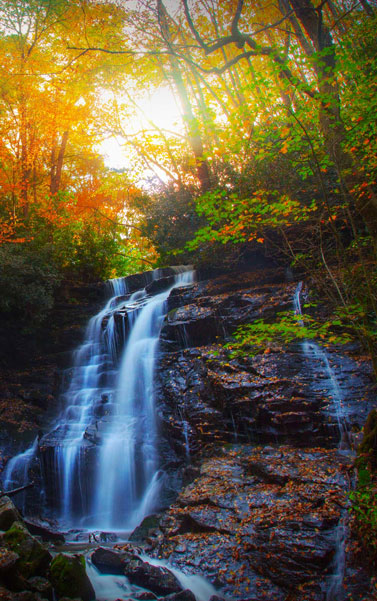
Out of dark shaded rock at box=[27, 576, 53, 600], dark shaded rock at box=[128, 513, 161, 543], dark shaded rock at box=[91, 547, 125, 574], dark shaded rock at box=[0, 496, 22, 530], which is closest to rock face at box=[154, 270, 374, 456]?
dark shaded rock at box=[128, 513, 161, 543]

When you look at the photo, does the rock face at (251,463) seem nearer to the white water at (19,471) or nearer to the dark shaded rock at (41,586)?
the dark shaded rock at (41,586)

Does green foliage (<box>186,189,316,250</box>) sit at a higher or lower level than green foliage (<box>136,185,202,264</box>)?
lower

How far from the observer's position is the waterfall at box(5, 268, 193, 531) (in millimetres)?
6219

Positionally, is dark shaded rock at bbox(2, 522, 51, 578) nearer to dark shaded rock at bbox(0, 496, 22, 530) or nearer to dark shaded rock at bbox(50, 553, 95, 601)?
dark shaded rock at bbox(50, 553, 95, 601)

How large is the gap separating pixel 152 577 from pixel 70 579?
904 millimetres

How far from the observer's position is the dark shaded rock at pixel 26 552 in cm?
345

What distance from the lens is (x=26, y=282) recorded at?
32.7 ft

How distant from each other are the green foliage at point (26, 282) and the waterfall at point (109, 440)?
2.12 meters

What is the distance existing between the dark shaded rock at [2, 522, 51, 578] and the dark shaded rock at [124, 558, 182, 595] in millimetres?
980

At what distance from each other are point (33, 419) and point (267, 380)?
19.4 ft

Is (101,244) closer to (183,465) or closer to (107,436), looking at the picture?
(107,436)

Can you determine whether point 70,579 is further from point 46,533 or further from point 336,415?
point 336,415

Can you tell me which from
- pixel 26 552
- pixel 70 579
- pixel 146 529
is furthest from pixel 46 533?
pixel 70 579

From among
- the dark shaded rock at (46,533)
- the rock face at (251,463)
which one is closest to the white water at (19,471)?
the rock face at (251,463)
